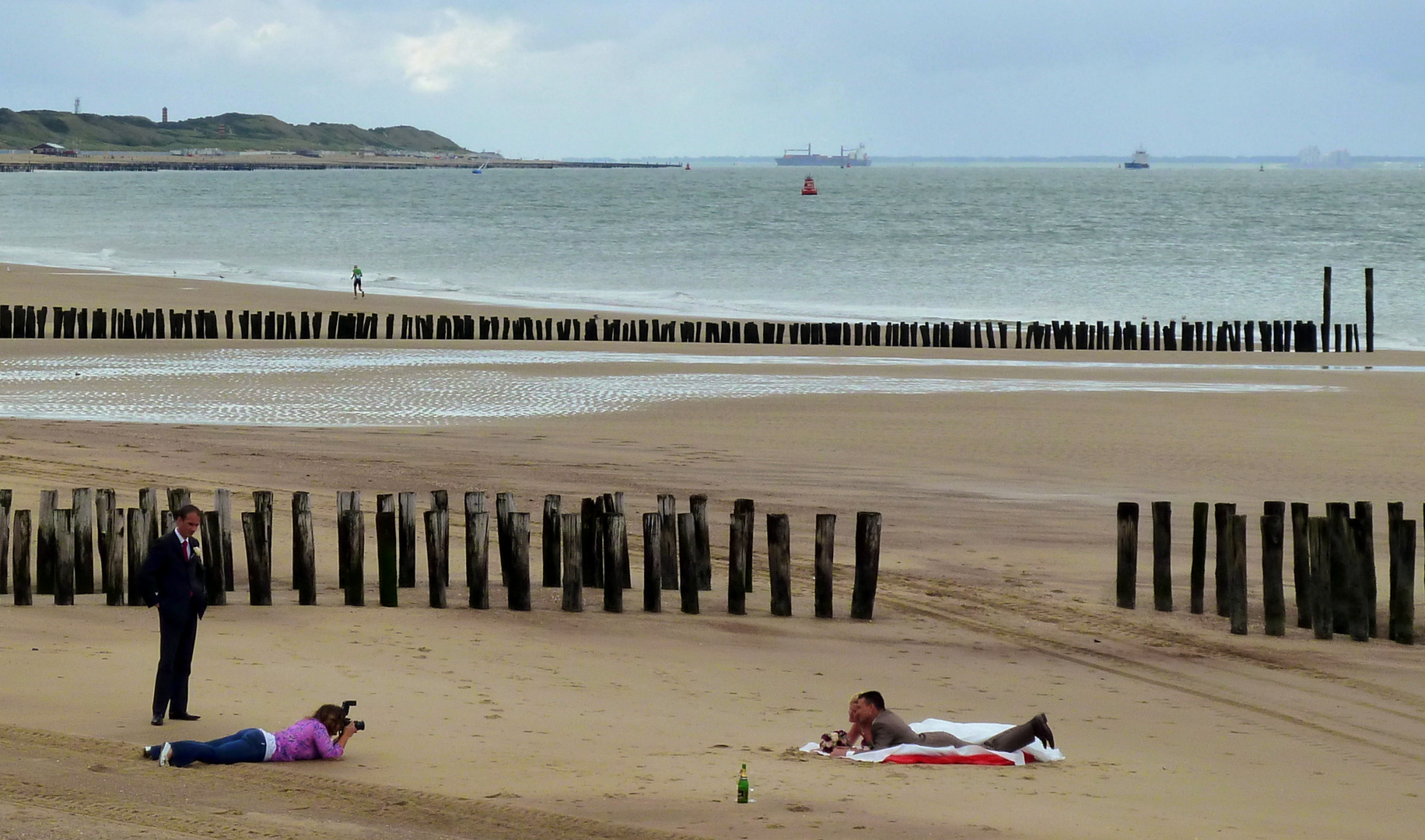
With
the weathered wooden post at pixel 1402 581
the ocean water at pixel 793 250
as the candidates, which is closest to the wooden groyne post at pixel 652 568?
the weathered wooden post at pixel 1402 581

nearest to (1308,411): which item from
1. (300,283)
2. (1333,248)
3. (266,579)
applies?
(266,579)

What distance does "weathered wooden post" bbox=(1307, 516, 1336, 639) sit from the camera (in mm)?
10711

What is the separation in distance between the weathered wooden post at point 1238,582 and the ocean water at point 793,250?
28.7 m

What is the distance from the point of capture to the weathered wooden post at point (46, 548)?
34.3 ft

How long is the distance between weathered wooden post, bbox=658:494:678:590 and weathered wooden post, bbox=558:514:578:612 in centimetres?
39

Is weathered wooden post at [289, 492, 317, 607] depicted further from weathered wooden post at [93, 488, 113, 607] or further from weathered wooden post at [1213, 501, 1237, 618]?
weathered wooden post at [1213, 501, 1237, 618]

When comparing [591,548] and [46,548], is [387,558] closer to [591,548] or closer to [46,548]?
[591,548]

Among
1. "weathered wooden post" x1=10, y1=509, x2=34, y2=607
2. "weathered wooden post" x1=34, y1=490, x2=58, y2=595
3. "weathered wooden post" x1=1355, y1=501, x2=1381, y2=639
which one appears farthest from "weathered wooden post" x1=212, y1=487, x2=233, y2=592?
"weathered wooden post" x1=1355, y1=501, x2=1381, y2=639

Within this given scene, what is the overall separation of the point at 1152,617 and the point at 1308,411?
11.9 meters

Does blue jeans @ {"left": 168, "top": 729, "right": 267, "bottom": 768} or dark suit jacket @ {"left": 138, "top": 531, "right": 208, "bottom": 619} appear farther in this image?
dark suit jacket @ {"left": 138, "top": 531, "right": 208, "bottom": 619}

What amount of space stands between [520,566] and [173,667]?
3.26 m

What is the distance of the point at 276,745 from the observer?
23.6 ft

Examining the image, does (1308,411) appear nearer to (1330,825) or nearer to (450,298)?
(1330,825)

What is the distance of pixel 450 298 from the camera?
4753cm
